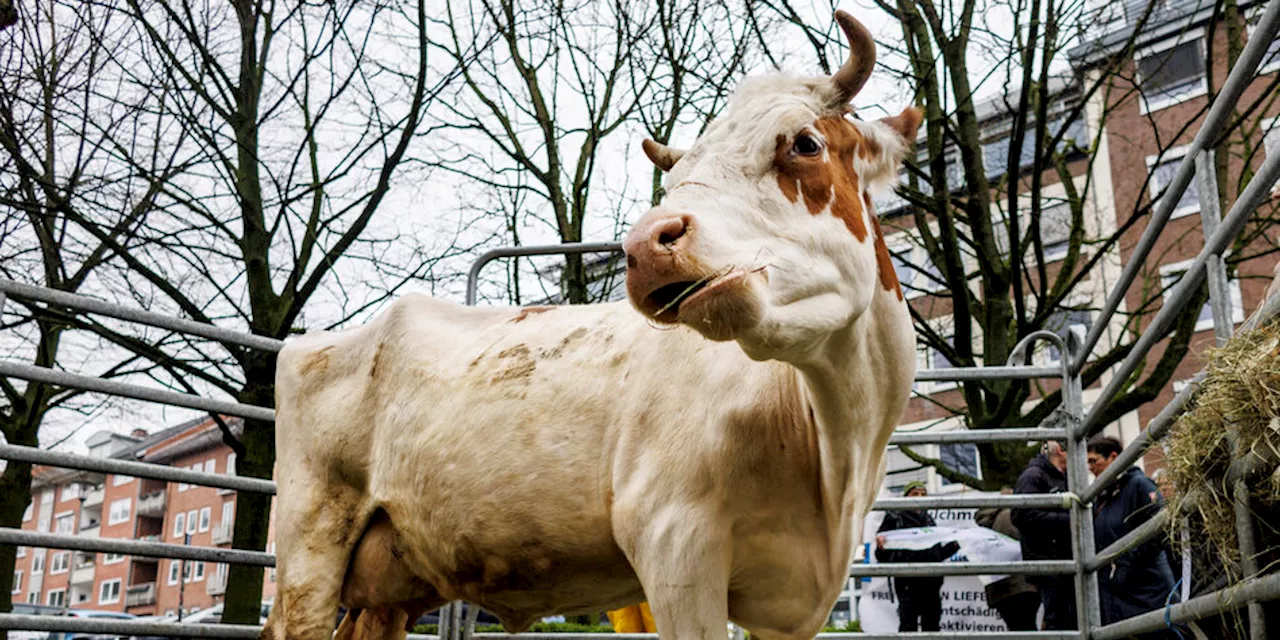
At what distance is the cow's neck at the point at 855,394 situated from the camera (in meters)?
3.21

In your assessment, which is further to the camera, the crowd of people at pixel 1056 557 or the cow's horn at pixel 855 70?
the crowd of people at pixel 1056 557

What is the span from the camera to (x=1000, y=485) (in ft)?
36.2

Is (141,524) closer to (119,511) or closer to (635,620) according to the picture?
(119,511)

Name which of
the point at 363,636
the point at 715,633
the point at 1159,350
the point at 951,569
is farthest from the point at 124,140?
the point at 1159,350

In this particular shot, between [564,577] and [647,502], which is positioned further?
[564,577]

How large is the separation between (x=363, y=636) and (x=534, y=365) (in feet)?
5.24

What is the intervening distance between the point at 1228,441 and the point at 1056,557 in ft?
12.0

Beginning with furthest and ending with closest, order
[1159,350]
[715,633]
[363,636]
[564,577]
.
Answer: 1. [1159,350]
2. [363,636]
3. [564,577]
4. [715,633]

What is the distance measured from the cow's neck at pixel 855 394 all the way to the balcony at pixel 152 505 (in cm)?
8077

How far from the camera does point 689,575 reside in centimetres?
317

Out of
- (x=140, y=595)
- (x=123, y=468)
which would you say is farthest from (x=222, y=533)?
(x=123, y=468)

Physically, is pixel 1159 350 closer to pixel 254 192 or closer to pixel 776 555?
pixel 254 192

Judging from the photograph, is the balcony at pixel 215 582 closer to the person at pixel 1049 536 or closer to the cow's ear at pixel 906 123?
the person at pixel 1049 536

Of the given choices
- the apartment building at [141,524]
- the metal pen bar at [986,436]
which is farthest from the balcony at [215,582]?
the metal pen bar at [986,436]
